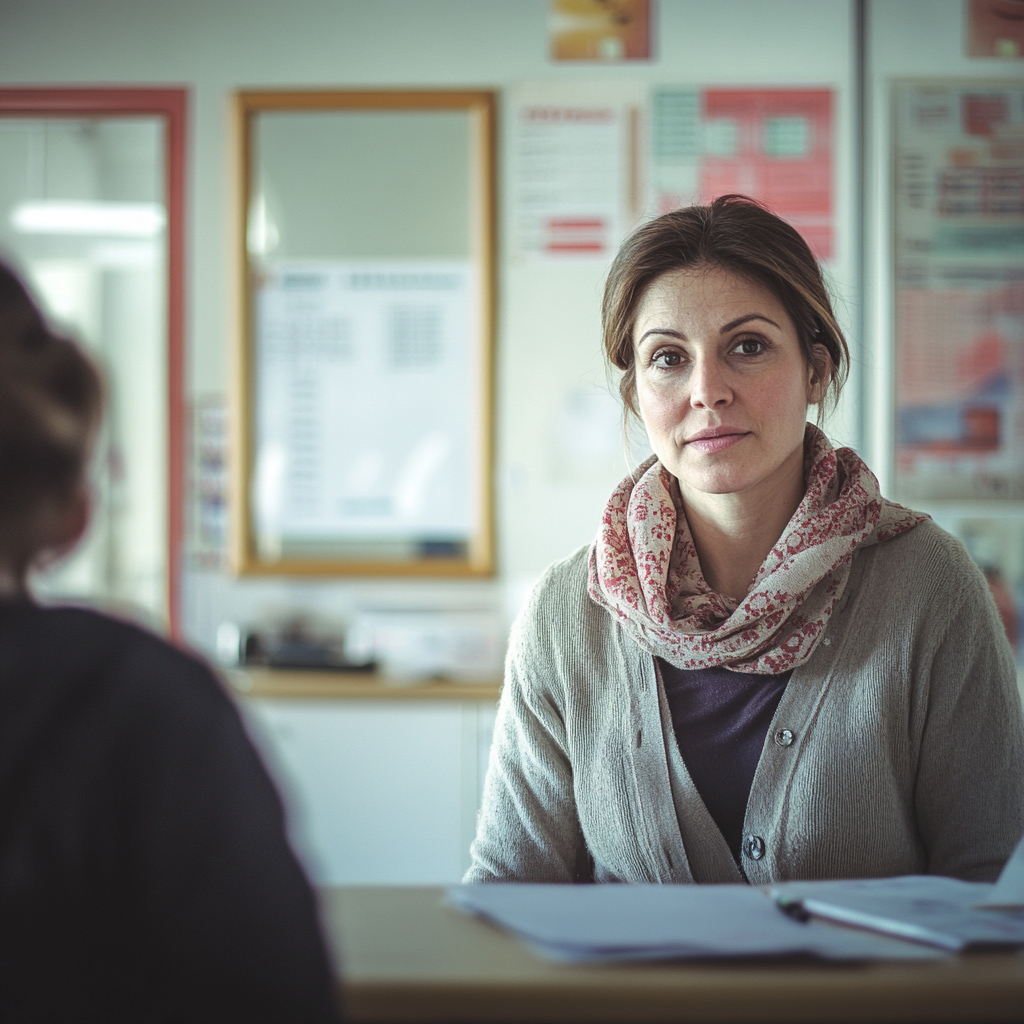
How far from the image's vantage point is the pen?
2.93 ft

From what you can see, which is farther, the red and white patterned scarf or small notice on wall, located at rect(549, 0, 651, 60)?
small notice on wall, located at rect(549, 0, 651, 60)

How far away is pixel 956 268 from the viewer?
9.65ft

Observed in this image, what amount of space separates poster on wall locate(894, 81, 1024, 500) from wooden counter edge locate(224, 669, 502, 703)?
137 cm

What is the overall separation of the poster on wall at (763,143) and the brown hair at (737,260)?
5.01ft

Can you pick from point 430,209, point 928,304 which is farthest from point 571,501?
point 928,304

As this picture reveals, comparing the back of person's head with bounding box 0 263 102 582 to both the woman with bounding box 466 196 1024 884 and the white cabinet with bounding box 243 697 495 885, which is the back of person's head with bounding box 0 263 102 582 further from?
the white cabinet with bounding box 243 697 495 885

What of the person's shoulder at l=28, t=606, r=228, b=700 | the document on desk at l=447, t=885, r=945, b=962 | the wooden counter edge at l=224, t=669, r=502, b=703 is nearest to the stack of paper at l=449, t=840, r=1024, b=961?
the document on desk at l=447, t=885, r=945, b=962

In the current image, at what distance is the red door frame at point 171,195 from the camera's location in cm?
301

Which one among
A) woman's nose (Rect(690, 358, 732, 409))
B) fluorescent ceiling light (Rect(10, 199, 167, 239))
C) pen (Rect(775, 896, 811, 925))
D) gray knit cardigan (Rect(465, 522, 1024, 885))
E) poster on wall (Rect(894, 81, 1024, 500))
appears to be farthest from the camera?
fluorescent ceiling light (Rect(10, 199, 167, 239))

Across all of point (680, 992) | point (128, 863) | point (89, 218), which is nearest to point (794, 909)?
point (680, 992)

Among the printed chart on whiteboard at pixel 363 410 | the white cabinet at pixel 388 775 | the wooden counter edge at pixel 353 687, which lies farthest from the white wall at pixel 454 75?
the white cabinet at pixel 388 775

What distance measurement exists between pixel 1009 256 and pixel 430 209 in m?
1.66

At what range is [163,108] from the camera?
9.87 ft

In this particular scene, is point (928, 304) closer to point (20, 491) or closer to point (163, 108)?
point (163, 108)
